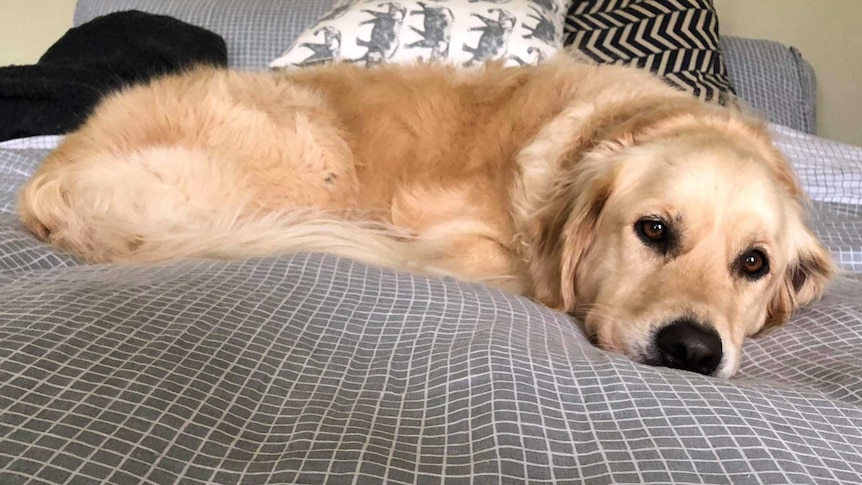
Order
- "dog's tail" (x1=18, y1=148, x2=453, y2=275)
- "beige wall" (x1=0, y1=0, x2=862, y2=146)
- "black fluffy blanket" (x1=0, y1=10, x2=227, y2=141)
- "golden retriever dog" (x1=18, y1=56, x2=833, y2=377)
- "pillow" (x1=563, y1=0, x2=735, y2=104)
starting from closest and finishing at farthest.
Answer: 1. "golden retriever dog" (x1=18, y1=56, x2=833, y2=377)
2. "dog's tail" (x1=18, y1=148, x2=453, y2=275)
3. "black fluffy blanket" (x1=0, y1=10, x2=227, y2=141)
4. "pillow" (x1=563, y1=0, x2=735, y2=104)
5. "beige wall" (x1=0, y1=0, x2=862, y2=146)

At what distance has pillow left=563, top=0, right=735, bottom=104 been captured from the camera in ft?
7.86

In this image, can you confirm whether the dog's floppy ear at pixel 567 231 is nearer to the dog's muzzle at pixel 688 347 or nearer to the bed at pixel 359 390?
the bed at pixel 359 390

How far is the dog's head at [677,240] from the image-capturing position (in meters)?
1.04

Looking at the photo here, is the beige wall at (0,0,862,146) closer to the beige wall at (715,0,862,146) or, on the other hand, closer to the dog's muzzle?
the beige wall at (715,0,862,146)

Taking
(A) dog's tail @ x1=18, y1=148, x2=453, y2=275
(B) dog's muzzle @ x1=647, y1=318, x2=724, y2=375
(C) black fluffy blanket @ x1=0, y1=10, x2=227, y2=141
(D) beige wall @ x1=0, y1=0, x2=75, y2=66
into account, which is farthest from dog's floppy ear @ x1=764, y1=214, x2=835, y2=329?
(D) beige wall @ x1=0, y1=0, x2=75, y2=66

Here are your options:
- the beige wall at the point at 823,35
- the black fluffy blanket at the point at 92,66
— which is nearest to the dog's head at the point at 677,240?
the black fluffy blanket at the point at 92,66

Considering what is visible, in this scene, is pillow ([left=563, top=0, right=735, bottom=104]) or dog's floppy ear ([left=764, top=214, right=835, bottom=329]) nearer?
dog's floppy ear ([left=764, top=214, right=835, bottom=329])

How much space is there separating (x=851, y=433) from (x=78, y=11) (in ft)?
12.7

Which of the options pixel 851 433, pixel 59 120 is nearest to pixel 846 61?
pixel 851 433

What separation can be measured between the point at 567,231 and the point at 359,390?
741 mm

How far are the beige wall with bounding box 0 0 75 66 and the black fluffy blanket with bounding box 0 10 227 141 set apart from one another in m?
1.19

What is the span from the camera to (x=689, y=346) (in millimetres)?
986

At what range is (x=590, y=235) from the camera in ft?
4.30

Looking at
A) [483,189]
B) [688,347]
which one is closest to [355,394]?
[688,347]
